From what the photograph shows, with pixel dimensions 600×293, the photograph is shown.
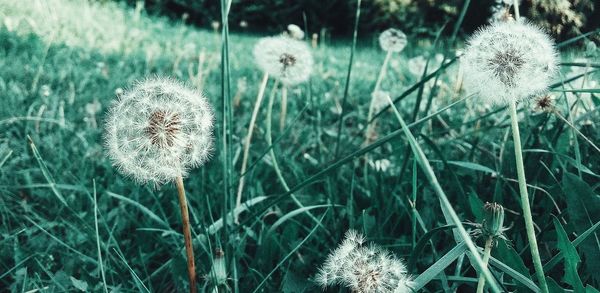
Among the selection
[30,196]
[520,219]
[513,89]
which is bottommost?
[30,196]

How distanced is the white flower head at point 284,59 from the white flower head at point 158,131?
748 mm

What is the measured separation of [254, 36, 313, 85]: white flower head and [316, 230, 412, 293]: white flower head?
0.85m

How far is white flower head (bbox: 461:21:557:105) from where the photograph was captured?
84cm

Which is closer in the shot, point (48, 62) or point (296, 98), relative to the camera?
point (296, 98)

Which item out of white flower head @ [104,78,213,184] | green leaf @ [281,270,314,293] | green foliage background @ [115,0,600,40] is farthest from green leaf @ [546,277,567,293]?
green foliage background @ [115,0,600,40]

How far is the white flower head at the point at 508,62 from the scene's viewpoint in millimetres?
840

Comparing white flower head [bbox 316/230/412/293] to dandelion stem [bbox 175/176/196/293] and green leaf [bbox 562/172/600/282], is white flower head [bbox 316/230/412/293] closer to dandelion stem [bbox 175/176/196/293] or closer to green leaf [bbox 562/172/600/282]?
dandelion stem [bbox 175/176/196/293]

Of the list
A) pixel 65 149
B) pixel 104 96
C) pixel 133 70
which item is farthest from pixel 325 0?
pixel 65 149

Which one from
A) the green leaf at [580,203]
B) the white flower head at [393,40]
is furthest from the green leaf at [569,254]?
the white flower head at [393,40]

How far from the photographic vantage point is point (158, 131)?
0.80 metres

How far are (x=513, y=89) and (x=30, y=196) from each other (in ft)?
4.83

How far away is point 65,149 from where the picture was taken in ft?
6.89

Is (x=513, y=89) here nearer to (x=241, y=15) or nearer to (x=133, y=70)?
(x=133, y=70)

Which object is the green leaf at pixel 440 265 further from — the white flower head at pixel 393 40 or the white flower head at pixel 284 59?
the white flower head at pixel 393 40
